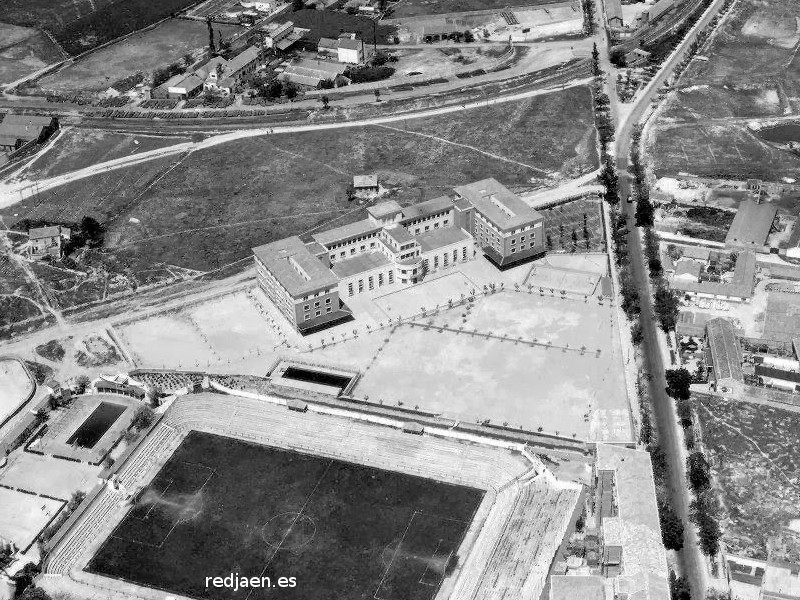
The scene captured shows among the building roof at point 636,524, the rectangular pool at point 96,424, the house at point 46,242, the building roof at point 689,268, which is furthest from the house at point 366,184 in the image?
the building roof at point 636,524

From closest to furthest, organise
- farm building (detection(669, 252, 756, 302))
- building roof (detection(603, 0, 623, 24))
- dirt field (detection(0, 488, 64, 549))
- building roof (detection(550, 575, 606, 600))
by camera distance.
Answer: building roof (detection(550, 575, 606, 600))
dirt field (detection(0, 488, 64, 549))
farm building (detection(669, 252, 756, 302))
building roof (detection(603, 0, 623, 24))

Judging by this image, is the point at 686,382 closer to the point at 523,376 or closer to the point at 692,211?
the point at 523,376

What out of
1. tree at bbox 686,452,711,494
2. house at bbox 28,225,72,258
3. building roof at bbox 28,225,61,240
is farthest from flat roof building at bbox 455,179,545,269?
building roof at bbox 28,225,61,240

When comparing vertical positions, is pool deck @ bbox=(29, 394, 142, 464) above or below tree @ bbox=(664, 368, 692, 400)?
above

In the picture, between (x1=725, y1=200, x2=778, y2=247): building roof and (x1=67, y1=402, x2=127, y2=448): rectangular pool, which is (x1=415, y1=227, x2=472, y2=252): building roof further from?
(x1=67, y1=402, x2=127, y2=448): rectangular pool

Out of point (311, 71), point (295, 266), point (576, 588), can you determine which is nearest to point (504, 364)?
point (295, 266)

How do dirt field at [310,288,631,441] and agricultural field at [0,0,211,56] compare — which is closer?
dirt field at [310,288,631,441]

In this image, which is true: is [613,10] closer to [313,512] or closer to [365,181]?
[365,181]

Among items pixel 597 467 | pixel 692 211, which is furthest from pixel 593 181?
pixel 597 467
